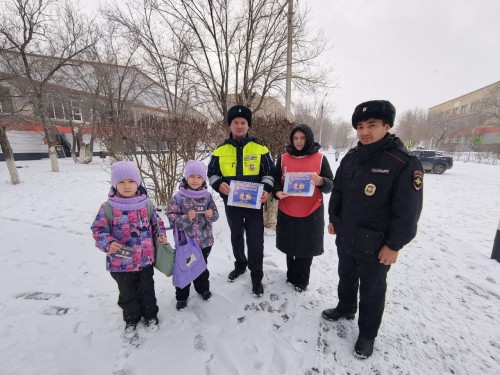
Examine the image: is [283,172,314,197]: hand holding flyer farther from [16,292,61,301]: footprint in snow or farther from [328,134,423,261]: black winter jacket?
[16,292,61,301]: footprint in snow

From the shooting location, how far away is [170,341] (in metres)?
2.06

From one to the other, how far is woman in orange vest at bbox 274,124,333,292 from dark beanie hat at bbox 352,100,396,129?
2.20 ft


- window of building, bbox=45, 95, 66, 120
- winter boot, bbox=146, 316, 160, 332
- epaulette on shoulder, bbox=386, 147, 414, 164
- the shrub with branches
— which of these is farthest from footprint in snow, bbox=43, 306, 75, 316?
window of building, bbox=45, 95, 66, 120

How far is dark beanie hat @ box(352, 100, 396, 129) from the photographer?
1713mm

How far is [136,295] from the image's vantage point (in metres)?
2.15

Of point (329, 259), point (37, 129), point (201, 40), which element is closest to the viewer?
point (329, 259)

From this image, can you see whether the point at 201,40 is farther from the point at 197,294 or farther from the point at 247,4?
the point at 197,294

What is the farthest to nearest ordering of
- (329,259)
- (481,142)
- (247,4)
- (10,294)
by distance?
(481,142) → (247,4) → (329,259) → (10,294)

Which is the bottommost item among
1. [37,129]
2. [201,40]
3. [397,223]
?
[397,223]

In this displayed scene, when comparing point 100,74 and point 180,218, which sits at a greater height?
point 100,74

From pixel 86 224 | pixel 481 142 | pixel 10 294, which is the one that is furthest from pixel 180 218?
pixel 481 142

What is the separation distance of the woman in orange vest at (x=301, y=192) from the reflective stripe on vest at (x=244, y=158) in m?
0.28

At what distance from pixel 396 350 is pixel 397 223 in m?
1.30

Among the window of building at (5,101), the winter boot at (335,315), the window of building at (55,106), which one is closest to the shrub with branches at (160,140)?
the winter boot at (335,315)
